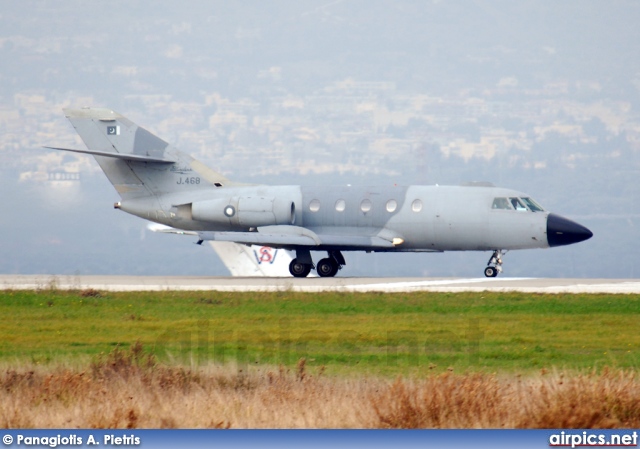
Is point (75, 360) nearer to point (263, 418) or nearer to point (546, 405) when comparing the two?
point (263, 418)

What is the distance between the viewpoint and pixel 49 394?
13.9 m

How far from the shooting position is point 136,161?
35.4m

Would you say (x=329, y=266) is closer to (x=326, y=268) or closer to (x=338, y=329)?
(x=326, y=268)

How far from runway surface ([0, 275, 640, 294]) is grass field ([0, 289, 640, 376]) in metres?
1.75

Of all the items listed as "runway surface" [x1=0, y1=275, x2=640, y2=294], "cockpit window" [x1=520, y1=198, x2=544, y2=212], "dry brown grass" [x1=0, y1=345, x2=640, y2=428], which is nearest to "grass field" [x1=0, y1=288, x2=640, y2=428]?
"dry brown grass" [x1=0, y1=345, x2=640, y2=428]

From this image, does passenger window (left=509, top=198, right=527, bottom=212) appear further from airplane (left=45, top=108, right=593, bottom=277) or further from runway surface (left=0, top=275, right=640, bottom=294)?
runway surface (left=0, top=275, right=640, bottom=294)

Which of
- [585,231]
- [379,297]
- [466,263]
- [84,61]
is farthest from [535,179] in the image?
[379,297]

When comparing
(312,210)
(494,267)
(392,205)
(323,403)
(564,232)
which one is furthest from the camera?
(312,210)

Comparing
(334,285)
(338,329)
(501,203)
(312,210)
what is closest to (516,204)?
(501,203)

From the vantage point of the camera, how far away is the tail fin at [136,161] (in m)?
35.6

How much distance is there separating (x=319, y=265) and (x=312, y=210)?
2.10m

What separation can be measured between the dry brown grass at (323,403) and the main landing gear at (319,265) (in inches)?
784

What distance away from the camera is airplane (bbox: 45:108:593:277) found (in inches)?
→ 1291

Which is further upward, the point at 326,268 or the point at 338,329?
the point at 326,268
